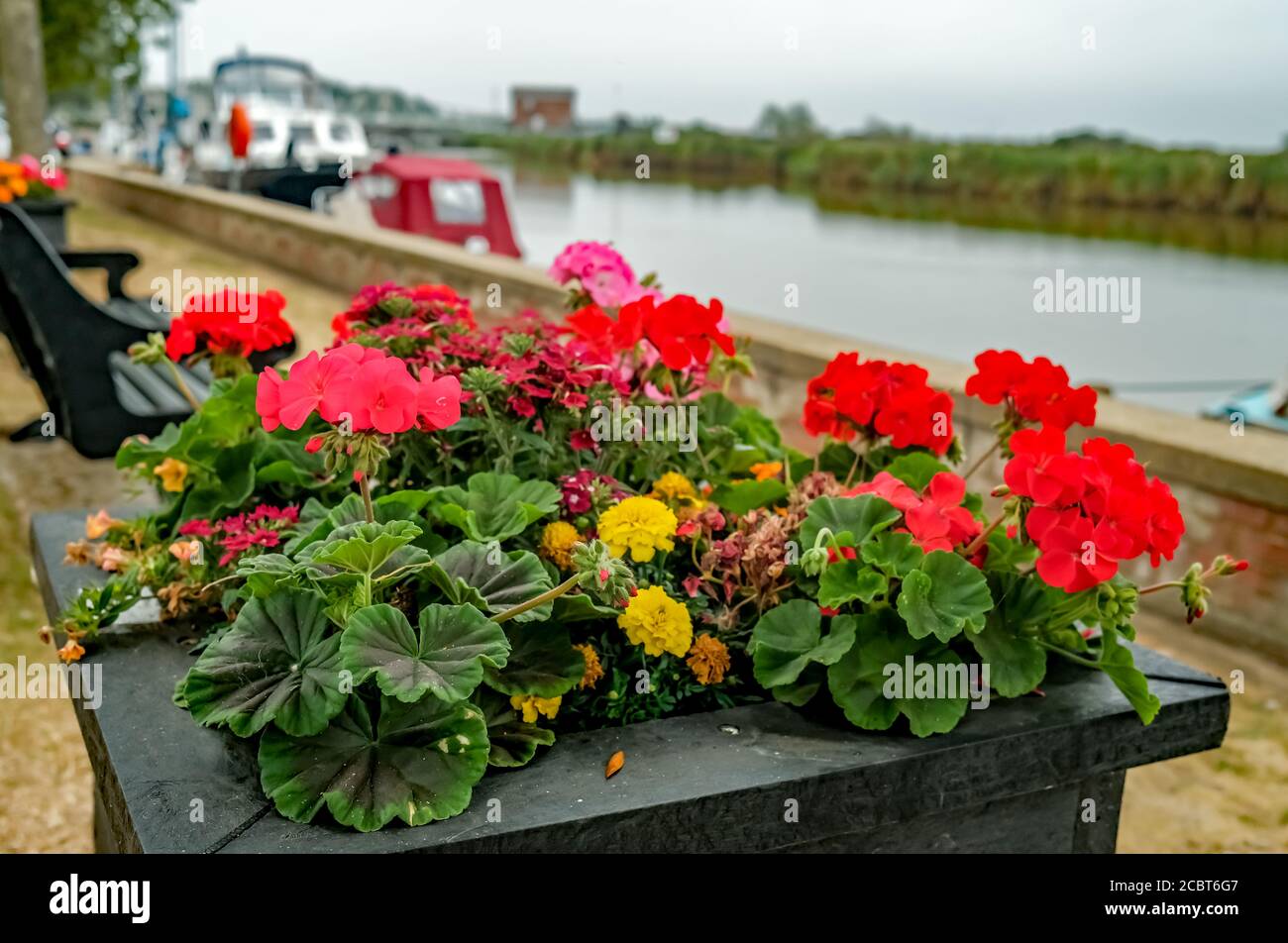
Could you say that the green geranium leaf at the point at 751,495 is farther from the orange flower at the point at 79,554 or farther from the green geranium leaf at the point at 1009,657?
the orange flower at the point at 79,554

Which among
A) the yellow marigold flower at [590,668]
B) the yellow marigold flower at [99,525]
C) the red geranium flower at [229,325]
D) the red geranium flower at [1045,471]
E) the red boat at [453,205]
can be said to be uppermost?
the red boat at [453,205]

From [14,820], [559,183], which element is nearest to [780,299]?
[14,820]

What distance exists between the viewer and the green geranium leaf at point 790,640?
5.24 feet

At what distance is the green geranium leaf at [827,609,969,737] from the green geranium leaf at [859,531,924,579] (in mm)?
71

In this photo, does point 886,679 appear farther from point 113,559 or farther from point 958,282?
point 958,282

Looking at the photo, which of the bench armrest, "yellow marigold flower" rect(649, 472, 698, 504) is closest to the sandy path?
the bench armrest

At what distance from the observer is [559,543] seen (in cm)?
172

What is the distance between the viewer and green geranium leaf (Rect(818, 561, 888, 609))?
5.16ft

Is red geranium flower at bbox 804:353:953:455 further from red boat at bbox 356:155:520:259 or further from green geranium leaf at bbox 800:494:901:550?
red boat at bbox 356:155:520:259

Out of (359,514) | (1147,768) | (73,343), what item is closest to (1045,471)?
(359,514)

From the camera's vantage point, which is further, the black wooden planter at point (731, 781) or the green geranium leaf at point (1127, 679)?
the green geranium leaf at point (1127, 679)

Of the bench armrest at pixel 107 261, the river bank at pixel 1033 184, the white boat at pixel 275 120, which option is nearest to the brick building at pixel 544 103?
the river bank at pixel 1033 184

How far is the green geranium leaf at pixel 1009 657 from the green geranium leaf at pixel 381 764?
665 millimetres

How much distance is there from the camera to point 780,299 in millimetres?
15945
